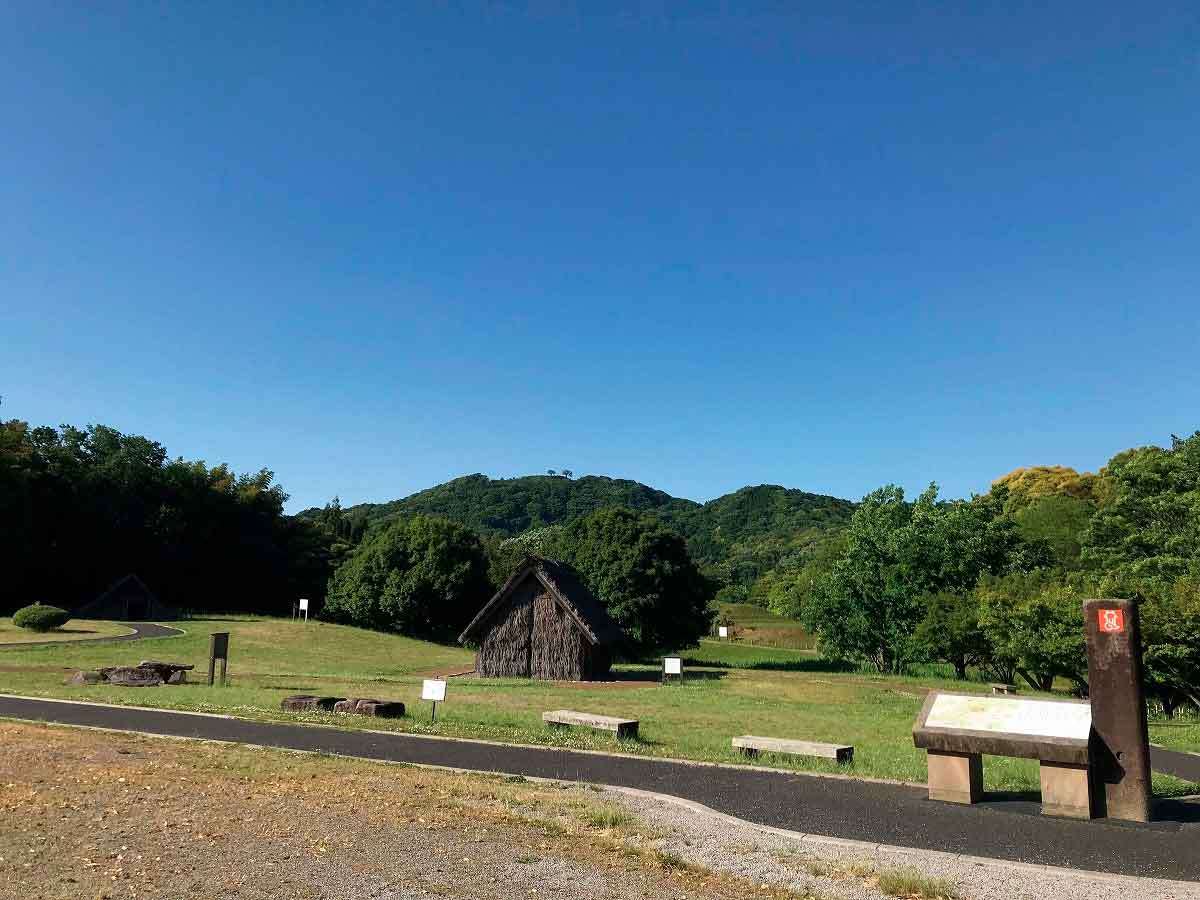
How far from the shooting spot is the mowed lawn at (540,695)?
1415 cm

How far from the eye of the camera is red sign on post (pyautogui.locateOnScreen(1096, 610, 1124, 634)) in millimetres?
9656

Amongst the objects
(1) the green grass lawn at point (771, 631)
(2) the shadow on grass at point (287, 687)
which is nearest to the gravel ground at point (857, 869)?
(2) the shadow on grass at point (287, 687)

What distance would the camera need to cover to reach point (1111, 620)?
9719 mm

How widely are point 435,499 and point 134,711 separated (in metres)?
128

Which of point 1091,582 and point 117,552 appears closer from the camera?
point 1091,582

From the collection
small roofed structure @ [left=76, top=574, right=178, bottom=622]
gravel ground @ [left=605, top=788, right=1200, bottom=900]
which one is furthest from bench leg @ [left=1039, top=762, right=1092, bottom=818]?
small roofed structure @ [left=76, top=574, right=178, bottom=622]

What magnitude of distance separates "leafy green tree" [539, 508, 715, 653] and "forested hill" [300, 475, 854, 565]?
7142cm

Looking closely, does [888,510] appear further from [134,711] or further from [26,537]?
[26,537]

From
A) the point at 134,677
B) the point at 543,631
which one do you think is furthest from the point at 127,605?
the point at 134,677

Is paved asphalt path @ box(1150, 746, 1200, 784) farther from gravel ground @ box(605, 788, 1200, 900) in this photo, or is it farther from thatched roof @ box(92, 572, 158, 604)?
thatched roof @ box(92, 572, 158, 604)

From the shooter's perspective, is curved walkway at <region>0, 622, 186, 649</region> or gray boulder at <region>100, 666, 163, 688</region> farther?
curved walkway at <region>0, 622, 186, 649</region>

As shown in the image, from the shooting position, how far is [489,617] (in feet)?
118

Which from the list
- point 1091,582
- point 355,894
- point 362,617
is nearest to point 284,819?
point 355,894

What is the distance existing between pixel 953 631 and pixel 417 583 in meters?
31.9
